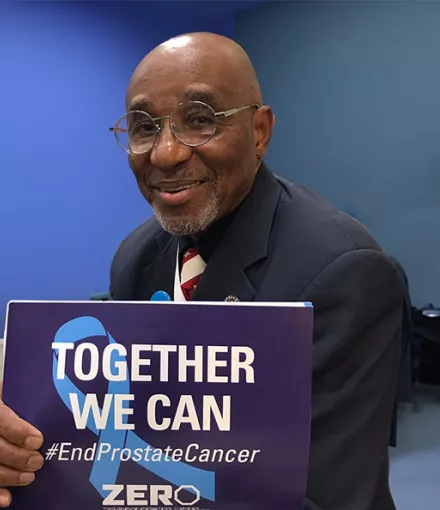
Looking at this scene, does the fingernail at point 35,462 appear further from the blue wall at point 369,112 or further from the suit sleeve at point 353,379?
the blue wall at point 369,112

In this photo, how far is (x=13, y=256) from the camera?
3.32 m

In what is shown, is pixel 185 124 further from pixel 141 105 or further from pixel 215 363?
pixel 215 363

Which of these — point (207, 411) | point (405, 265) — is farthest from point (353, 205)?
point (207, 411)

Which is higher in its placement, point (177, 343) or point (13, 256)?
point (177, 343)

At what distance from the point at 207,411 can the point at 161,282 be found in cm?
49

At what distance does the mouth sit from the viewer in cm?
102

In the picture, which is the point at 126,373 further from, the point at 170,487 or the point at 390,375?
the point at 390,375

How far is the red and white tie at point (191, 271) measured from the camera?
112 centimetres

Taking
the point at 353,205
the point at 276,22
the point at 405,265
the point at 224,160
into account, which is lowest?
the point at 405,265

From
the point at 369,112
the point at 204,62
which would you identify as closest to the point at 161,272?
the point at 204,62

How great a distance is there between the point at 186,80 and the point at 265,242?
10.9 inches

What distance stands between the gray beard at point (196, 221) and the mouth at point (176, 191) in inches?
1.2

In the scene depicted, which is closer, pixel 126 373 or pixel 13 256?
pixel 126 373

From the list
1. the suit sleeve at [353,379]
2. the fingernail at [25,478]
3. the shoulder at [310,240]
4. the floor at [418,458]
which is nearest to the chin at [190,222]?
the shoulder at [310,240]
